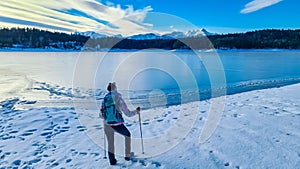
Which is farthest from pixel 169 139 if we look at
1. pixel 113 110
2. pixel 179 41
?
pixel 179 41

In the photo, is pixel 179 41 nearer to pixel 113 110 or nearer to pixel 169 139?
pixel 169 139

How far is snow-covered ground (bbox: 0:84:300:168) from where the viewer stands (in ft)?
13.0

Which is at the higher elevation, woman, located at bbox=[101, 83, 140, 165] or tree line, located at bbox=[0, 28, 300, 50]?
tree line, located at bbox=[0, 28, 300, 50]

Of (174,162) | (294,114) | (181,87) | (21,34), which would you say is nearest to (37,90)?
(181,87)

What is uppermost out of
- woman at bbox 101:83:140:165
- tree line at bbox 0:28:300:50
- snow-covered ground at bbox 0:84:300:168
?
tree line at bbox 0:28:300:50

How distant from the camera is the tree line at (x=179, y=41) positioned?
7812 cm

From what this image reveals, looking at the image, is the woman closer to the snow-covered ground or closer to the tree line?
the snow-covered ground

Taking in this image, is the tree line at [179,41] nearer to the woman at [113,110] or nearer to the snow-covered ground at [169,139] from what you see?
the snow-covered ground at [169,139]

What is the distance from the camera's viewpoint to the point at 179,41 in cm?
6744

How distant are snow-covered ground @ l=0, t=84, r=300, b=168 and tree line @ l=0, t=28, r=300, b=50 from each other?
2283 inches

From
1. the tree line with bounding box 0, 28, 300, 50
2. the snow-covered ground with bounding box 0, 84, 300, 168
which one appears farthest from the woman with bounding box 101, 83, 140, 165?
the tree line with bounding box 0, 28, 300, 50

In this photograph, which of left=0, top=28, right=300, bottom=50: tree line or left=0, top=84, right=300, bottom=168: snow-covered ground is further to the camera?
left=0, top=28, right=300, bottom=50: tree line

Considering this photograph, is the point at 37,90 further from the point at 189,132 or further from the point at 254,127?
the point at 254,127

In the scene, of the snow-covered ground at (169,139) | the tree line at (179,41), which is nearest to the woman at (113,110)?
the snow-covered ground at (169,139)
